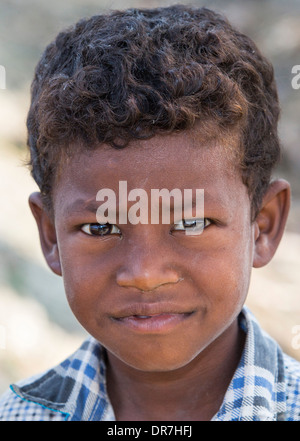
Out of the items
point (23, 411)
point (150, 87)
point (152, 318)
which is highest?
point (150, 87)

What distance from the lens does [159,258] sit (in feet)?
3.94

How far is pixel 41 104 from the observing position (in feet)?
4.37

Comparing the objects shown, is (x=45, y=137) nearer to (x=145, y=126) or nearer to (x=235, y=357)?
(x=145, y=126)

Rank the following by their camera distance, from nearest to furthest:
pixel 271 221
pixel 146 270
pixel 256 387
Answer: pixel 146 270 < pixel 256 387 < pixel 271 221

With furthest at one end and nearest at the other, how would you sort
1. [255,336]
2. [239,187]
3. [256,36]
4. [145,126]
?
[256,36]
[255,336]
[239,187]
[145,126]

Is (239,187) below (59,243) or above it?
above

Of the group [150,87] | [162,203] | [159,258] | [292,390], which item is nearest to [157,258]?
[159,258]

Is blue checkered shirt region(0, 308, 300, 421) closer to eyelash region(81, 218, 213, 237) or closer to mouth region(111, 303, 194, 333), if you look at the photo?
mouth region(111, 303, 194, 333)

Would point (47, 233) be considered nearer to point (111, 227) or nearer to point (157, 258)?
point (111, 227)

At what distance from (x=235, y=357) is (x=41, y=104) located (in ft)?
2.34

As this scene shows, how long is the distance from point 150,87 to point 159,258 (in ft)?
1.07

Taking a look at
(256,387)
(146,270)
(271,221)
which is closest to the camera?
(146,270)

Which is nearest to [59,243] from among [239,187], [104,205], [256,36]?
[104,205]

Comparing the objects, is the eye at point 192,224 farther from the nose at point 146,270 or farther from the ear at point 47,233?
the ear at point 47,233
